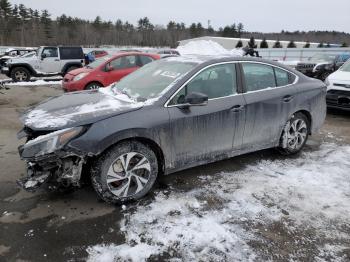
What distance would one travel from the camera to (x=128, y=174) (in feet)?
11.5

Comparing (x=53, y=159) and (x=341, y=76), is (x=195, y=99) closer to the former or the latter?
(x=53, y=159)

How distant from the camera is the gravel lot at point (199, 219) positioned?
2.86 m

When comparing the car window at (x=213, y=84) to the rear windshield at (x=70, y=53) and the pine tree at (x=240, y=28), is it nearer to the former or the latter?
the rear windshield at (x=70, y=53)

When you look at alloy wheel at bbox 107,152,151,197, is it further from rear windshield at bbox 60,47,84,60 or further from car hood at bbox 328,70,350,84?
rear windshield at bbox 60,47,84,60

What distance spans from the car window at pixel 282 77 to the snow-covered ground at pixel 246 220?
51.9 inches

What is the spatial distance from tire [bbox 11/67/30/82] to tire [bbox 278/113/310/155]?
13590 mm

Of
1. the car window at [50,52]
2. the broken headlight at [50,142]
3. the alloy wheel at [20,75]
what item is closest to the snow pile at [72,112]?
the broken headlight at [50,142]

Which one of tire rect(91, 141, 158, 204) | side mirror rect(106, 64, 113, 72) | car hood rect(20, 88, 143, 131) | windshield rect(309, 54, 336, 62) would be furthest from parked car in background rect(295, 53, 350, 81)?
tire rect(91, 141, 158, 204)

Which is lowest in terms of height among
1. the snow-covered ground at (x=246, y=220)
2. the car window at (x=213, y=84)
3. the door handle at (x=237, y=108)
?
the snow-covered ground at (x=246, y=220)

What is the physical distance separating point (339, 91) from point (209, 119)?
18.2 feet

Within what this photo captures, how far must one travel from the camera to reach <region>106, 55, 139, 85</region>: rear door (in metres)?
10.1

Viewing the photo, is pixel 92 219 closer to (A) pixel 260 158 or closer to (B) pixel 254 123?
(B) pixel 254 123

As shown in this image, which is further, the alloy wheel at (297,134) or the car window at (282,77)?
the alloy wheel at (297,134)

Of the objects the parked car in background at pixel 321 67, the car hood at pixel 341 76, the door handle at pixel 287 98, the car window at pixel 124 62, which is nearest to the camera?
the door handle at pixel 287 98
